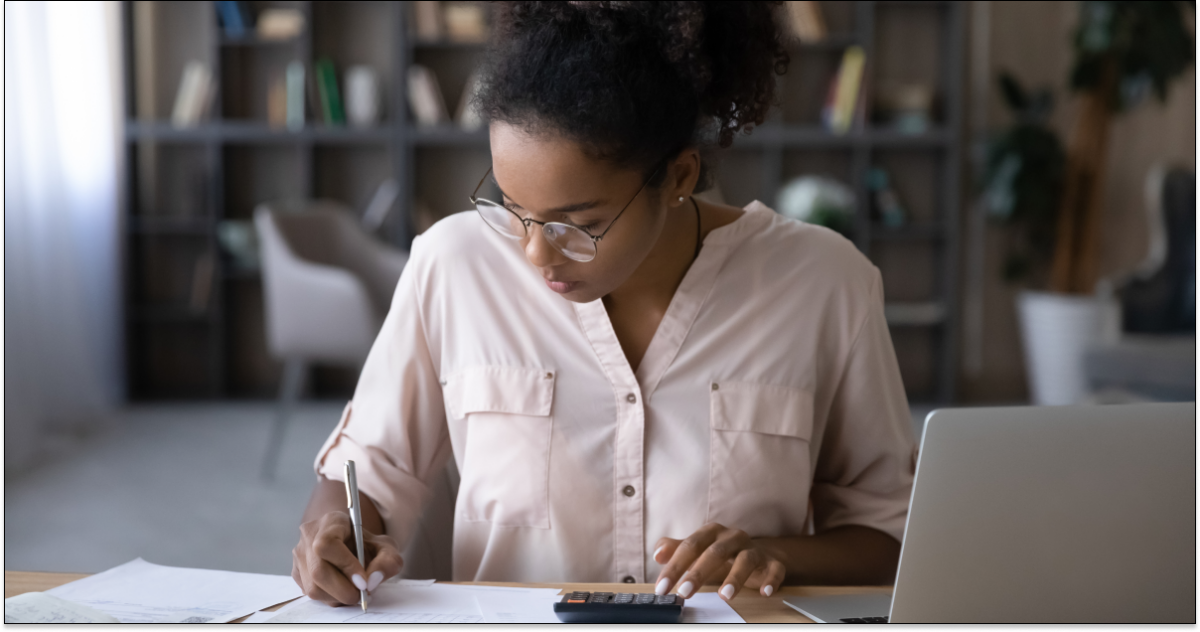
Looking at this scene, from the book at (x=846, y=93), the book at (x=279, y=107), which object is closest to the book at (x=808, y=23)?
the book at (x=846, y=93)

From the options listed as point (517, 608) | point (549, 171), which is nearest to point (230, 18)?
point (549, 171)

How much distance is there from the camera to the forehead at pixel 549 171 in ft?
3.22

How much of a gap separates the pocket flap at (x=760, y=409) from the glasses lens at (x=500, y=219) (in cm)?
29

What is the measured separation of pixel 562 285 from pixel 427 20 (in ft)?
11.9

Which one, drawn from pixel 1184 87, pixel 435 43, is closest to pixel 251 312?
pixel 435 43

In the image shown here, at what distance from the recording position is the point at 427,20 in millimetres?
4379

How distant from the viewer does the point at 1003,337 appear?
475 centimetres

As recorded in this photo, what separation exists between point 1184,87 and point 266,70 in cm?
415

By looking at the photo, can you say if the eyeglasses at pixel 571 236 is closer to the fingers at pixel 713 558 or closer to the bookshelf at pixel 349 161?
the fingers at pixel 713 558

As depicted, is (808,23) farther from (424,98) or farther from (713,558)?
(713,558)

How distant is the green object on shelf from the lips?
3614 mm

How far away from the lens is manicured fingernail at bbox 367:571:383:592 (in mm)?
894

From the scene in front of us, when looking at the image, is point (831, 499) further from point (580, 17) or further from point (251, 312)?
point (251, 312)

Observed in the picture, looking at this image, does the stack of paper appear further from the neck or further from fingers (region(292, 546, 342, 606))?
the neck
